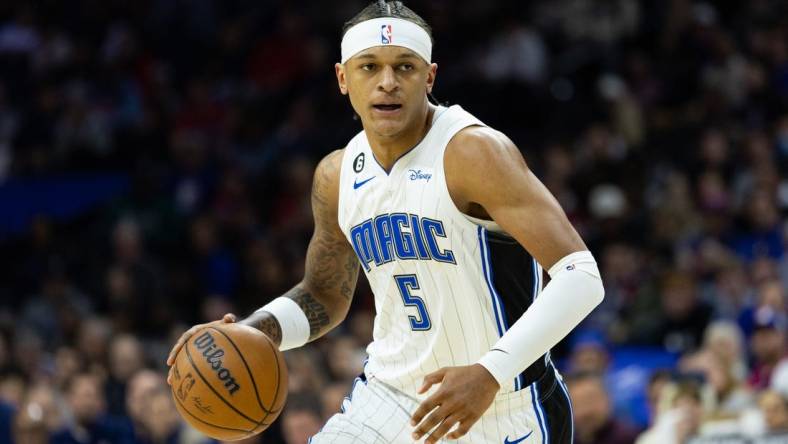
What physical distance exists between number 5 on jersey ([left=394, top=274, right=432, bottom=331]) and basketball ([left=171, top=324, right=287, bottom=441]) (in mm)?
560

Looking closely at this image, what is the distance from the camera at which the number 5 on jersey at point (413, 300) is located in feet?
16.6

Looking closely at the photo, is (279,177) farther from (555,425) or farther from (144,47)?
(555,425)

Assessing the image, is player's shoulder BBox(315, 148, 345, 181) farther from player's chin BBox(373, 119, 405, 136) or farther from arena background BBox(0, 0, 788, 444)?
arena background BBox(0, 0, 788, 444)

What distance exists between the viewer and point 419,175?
5074mm

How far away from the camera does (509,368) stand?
178 inches

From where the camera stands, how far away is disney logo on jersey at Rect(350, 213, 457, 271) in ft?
16.3

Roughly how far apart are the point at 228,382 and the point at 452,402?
105 cm

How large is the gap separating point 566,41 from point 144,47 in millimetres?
5340

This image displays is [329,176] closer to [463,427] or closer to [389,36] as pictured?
[389,36]

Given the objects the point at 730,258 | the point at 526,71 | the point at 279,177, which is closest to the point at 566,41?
the point at 526,71

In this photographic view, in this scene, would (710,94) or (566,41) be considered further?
(566,41)

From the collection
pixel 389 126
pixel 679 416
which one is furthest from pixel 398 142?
pixel 679 416

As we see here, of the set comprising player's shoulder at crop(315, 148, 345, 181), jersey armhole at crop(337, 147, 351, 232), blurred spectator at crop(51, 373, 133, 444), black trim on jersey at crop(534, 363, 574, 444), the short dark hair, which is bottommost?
black trim on jersey at crop(534, 363, 574, 444)

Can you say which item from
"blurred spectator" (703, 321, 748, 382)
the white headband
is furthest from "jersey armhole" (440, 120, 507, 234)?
"blurred spectator" (703, 321, 748, 382)
